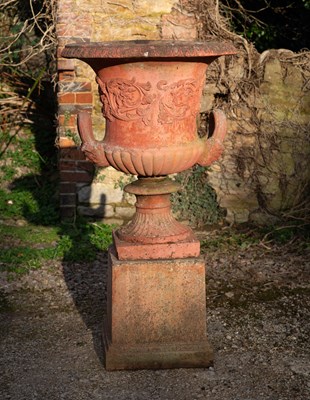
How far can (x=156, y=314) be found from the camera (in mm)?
3811

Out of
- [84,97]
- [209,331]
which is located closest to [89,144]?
[209,331]

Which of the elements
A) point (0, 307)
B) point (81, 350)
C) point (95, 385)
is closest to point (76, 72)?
point (0, 307)

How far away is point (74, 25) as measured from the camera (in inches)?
231

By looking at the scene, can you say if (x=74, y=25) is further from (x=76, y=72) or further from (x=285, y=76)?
(x=285, y=76)

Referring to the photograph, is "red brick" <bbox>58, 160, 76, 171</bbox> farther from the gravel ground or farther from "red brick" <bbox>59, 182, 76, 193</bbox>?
the gravel ground

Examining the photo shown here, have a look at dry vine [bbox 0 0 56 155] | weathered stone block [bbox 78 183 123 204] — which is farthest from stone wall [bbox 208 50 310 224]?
dry vine [bbox 0 0 56 155]

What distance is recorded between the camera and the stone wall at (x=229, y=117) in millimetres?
5941

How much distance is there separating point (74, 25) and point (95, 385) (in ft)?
10.8

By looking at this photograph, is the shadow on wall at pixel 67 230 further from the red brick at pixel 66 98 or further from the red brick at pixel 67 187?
the red brick at pixel 66 98

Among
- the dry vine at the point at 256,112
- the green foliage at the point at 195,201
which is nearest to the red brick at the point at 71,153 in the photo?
the green foliage at the point at 195,201

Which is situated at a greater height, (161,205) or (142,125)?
(142,125)

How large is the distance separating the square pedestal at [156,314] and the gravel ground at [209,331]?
0.08 metres

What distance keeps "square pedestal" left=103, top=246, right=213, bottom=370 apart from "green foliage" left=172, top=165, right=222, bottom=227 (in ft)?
8.02

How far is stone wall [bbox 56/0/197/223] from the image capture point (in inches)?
231
